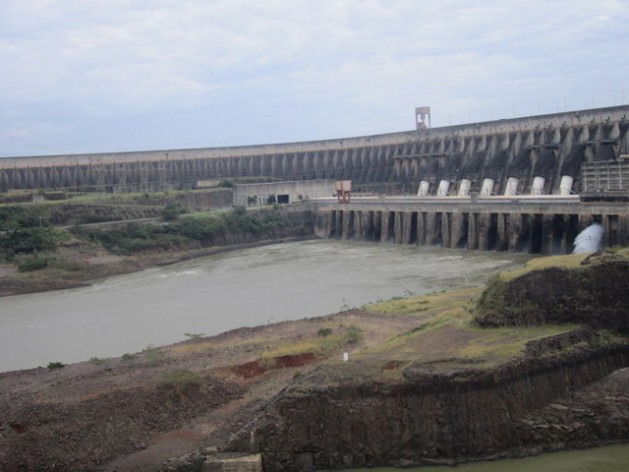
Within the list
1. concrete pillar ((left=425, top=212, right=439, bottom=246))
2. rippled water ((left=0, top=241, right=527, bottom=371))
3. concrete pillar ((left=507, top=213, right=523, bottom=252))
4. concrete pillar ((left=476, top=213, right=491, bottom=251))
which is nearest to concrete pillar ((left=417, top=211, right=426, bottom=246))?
concrete pillar ((left=425, top=212, right=439, bottom=246))

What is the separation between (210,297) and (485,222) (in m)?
20.4

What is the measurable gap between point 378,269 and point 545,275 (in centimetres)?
2749

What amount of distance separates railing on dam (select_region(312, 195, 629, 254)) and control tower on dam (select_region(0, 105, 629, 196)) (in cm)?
296

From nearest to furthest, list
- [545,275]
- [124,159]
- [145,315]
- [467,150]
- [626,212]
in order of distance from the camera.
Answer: [545,275]
[145,315]
[626,212]
[467,150]
[124,159]

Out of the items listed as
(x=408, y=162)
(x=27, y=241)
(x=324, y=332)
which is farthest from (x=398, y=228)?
(x=324, y=332)

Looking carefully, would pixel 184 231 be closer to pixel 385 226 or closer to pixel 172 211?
pixel 172 211

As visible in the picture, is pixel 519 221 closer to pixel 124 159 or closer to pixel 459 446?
pixel 459 446

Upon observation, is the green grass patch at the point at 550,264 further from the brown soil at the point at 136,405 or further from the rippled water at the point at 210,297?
the rippled water at the point at 210,297

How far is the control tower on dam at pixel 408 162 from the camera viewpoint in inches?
2434

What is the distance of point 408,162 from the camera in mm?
83375

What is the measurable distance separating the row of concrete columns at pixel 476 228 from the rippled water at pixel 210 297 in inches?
69.9

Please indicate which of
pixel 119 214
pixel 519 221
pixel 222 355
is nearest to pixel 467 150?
pixel 519 221

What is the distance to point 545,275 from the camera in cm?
2058

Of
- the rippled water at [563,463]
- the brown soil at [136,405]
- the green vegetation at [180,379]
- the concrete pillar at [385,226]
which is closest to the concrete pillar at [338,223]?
the concrete pillar at [385,226]
